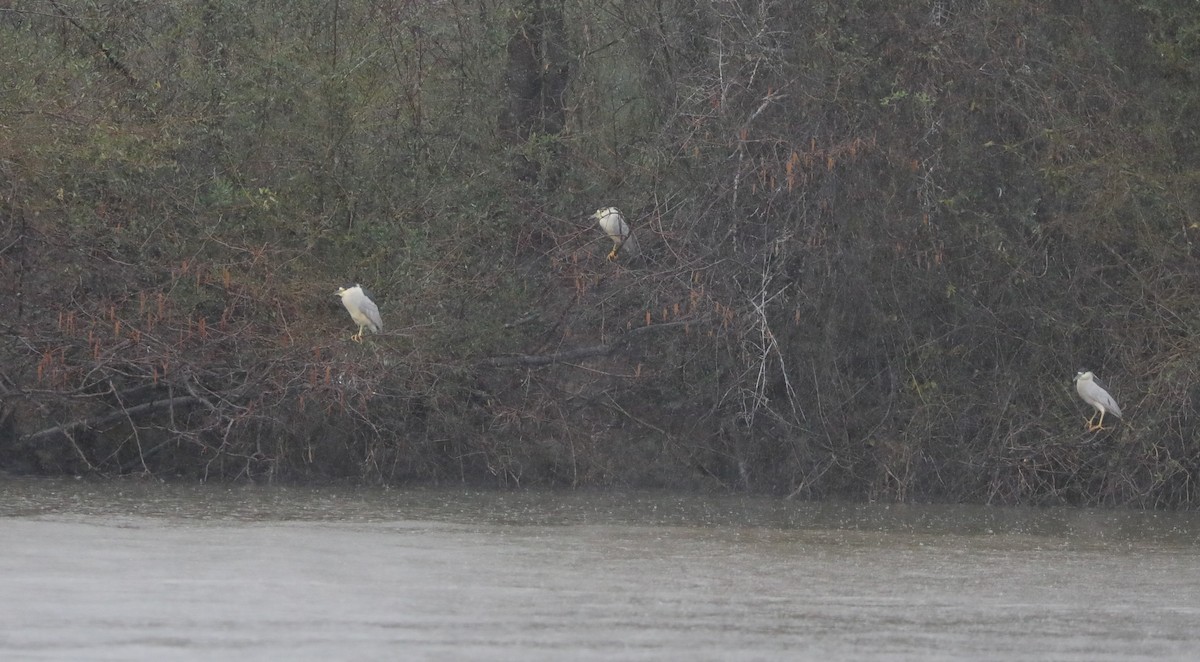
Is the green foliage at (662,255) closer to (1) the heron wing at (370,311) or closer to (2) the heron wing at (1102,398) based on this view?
(2) the heron wing at (1102,398)

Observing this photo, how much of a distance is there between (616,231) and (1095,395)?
147 inches

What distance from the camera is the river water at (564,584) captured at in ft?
19.8

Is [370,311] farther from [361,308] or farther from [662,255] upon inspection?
[662,255]

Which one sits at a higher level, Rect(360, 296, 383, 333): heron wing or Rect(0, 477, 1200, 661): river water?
Rect(360, 296, 383, 333): heron wing

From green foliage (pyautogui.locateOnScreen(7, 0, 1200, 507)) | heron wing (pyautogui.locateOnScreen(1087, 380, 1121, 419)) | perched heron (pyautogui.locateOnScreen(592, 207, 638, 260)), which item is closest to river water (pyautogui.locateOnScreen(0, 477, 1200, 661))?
heron wing (pyautogui.locateOnScreen(1087, 380, 1121, 419))

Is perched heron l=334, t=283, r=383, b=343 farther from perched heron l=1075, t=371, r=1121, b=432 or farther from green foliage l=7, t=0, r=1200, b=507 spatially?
perched heron l=1075, t=371, r=1121, b=432

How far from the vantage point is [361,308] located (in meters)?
12.4

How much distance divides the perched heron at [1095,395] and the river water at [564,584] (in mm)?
1300

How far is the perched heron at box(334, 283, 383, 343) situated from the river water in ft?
5.44

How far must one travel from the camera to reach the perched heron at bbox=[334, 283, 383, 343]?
12336mm

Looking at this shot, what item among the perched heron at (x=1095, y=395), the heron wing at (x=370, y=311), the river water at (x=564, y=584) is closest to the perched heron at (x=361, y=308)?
the heron wing at (x=370, y=311)

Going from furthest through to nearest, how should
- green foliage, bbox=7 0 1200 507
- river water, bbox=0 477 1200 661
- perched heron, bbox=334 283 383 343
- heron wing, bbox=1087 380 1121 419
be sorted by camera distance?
1. green foliage, bbox=7 0 1200 507
2. heron wing, bbox=1087 380 1121 419
3. perched heron, bbox=334 283 383 343
4. river water, bbox=0 477 1200 661

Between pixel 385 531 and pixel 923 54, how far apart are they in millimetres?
6058

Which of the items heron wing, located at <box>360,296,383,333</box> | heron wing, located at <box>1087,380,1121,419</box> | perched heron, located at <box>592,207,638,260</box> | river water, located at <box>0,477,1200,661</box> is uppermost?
perched heron, located at <box>592,207,638,260</box>
